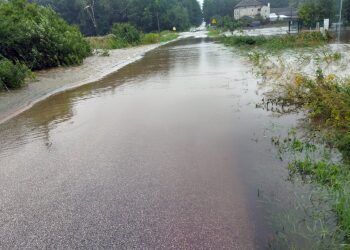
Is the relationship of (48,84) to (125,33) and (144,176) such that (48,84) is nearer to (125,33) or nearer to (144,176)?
(144,176)

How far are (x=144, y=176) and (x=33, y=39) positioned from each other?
16.2m

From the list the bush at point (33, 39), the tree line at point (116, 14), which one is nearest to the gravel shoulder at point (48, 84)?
the bush at point (33, 39)

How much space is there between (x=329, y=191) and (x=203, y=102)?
5.90 metres

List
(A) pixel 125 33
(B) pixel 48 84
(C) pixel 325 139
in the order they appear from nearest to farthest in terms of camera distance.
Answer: (C) pixel 325 139 → (B) pixel 48 84 → (A) pixel 125 33

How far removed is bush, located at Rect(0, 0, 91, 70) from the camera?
17609mm

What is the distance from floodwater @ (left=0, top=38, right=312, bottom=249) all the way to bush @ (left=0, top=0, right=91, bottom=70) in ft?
31.6

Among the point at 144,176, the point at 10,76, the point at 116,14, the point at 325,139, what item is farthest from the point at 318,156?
the point at 116,14

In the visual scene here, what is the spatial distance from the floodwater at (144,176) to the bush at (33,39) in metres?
9.63

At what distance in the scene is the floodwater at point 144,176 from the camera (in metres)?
3.86

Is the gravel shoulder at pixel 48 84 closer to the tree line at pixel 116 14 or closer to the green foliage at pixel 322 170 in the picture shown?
the green foliage at pixel 322 170

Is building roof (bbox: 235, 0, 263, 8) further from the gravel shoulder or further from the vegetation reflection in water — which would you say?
the vegetation reflection in water

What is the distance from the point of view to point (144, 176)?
528cm

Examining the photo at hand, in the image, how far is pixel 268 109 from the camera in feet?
26.7

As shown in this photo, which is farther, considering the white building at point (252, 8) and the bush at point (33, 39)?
the white building at point (252, 8)
